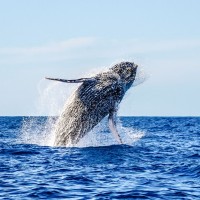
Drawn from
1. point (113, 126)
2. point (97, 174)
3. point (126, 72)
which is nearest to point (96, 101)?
point (113, 126)

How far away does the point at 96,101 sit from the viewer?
2052 centimetres

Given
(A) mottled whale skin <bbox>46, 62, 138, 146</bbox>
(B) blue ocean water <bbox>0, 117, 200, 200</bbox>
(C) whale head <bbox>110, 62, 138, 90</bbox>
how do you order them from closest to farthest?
(B) blue ocean water <bbox>0, 117, 200, 200</bbox>, (A) mottled whale skin <bbox>46, 62, 138, 146</bbox>, (C) whale head <bbox>110, 62, 138, 90</bbox>

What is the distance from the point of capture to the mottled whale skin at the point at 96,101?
20406 millimetres

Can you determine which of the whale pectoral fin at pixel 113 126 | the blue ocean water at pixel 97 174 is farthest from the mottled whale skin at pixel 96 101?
the blue ocean water at pixel 97 174

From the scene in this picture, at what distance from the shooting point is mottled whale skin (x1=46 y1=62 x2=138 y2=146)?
2041 cm

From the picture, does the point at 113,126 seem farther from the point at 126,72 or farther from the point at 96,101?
the point at 126,72

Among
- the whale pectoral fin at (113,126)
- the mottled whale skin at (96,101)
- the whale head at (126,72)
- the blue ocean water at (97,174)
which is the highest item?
the whale head at (126,72)

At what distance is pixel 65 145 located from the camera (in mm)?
21562

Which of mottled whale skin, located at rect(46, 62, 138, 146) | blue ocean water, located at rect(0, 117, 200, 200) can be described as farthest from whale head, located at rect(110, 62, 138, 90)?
blue ocean water, located at rect(0, 117, 200, 200)

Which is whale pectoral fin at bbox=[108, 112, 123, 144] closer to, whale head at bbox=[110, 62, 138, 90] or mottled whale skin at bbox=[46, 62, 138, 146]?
mottled whale skin at bbox=[46, 62, 138, 146]

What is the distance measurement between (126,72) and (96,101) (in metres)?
1.54

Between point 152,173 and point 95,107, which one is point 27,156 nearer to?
point 95,107

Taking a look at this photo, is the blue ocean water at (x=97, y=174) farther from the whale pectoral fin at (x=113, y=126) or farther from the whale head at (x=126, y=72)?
the whale head at (x=126, y=72)

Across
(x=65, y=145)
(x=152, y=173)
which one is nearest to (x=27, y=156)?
(x=65, y=145)
